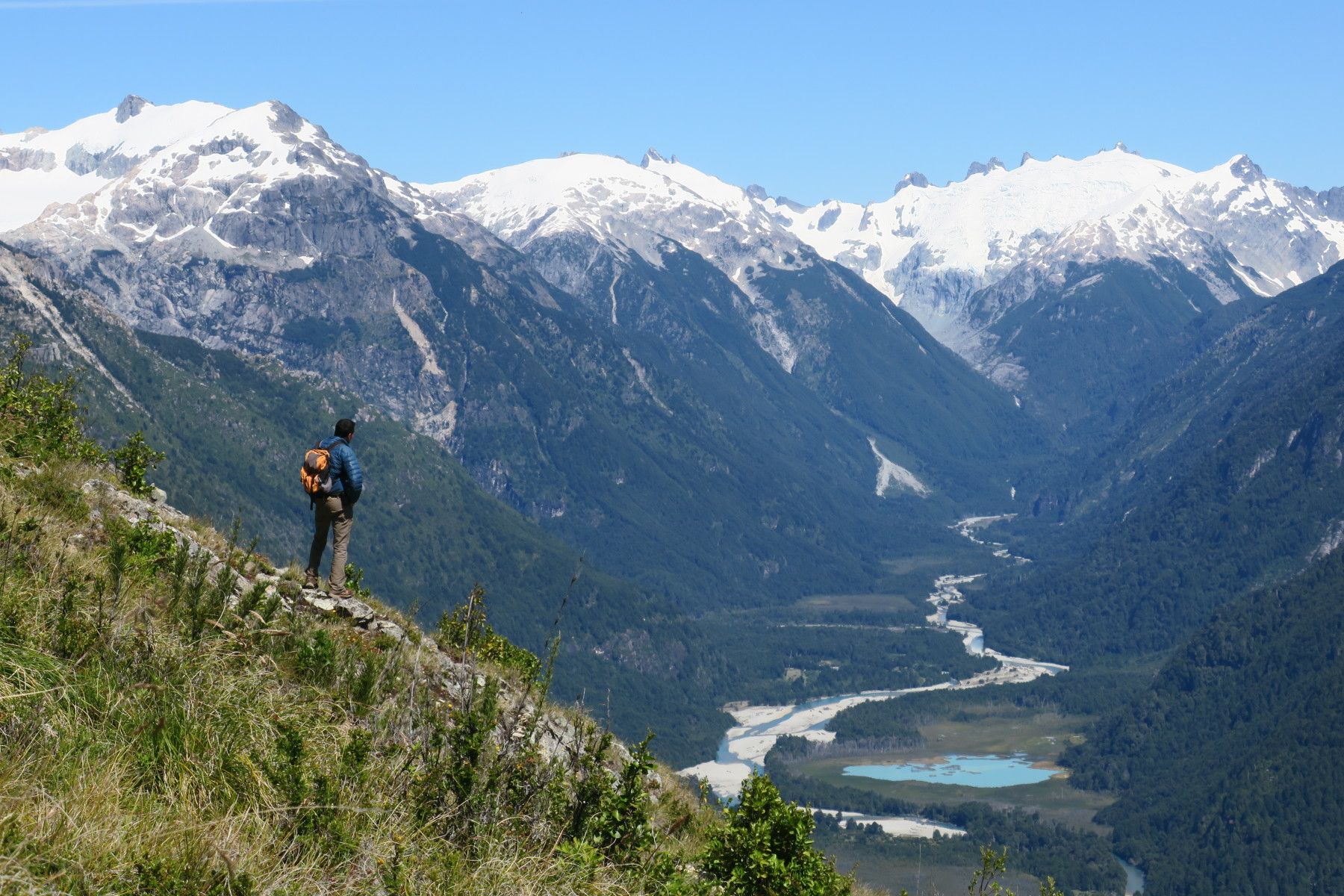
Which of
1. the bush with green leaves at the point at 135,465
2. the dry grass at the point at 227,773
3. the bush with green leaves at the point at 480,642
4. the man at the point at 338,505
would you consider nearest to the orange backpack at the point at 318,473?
the man at the point at 338,505

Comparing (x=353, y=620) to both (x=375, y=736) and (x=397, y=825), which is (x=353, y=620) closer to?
(x=375, y=736)

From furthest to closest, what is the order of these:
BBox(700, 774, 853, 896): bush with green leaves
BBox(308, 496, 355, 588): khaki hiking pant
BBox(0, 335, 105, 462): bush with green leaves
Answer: BBox(0, 335, 105, 462): bush with green leaves → BBox(308, 496, 355, 588): khaki hiking pant → BBox(700, 774, 853, 896): bush with green leaves

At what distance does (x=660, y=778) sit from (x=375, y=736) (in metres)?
15.1

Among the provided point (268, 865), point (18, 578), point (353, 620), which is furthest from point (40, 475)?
point (268, 865)

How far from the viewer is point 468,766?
65.0ft

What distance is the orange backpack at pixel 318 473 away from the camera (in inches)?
1278

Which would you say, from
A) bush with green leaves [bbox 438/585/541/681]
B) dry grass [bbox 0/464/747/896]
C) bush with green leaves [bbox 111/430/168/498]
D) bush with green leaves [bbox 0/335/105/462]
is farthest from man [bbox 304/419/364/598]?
dry grass [bbox 0/464/747/896]

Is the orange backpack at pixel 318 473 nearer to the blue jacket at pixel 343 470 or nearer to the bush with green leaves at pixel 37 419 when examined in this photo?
the blue jacket at pixel 343 470

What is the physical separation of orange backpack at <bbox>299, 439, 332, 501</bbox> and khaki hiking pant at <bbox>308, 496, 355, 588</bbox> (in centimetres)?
45

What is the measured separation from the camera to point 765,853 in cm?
2403

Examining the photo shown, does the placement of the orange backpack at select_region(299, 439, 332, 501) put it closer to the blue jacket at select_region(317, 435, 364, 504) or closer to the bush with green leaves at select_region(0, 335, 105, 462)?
the blue jacket at select_region(317, 435, 364, 504)

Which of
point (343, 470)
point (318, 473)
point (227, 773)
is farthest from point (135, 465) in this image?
point (227, 773)

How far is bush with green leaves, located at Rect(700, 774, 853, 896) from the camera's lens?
23641mm

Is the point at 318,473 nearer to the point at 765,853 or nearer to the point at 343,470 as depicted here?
the point at 343,470
